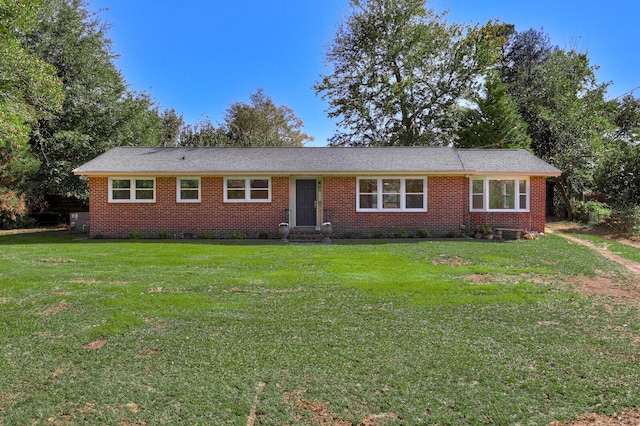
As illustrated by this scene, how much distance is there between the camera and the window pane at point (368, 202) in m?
16.7

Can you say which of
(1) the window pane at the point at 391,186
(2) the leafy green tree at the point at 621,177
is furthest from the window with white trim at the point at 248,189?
(2) the leafy green tree at the point at 621,177

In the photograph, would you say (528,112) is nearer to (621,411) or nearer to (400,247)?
(400,247)

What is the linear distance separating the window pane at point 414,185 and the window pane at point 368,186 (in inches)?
49.8

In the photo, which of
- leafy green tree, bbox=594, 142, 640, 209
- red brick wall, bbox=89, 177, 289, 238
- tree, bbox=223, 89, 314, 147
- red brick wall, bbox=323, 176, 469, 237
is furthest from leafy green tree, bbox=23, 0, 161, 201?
leafy green tree, bbox=594, 142, 640, 209

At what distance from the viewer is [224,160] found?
17.5 m

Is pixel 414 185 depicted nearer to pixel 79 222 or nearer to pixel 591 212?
pixel 591 212

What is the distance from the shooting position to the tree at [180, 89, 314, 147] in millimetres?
36406

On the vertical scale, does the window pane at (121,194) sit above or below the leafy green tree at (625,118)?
below

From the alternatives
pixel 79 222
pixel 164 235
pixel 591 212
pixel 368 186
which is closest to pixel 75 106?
pixel 79 222

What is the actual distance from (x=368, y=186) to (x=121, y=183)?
9775 millimetres

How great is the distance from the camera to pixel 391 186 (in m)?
16.8

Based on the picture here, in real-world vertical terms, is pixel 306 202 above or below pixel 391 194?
below

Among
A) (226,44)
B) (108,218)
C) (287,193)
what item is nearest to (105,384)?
(287,193)

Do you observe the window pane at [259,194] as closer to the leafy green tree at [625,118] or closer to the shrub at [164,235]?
the shrub at [164,235]
